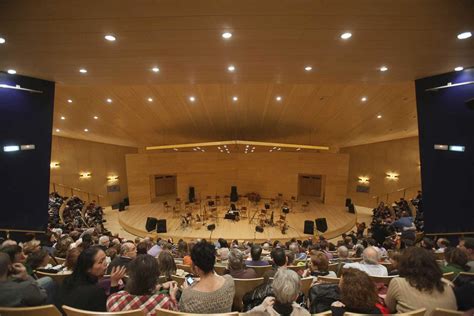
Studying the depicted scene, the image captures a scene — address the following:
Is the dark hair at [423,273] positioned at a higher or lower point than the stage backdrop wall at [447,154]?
lower

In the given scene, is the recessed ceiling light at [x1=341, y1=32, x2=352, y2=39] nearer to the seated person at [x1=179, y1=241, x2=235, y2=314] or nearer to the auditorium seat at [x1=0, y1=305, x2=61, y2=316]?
the seated person at [x1=179, y1=241, x2=235, y2=314]

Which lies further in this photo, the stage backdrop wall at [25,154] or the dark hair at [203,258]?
the stage backdrop wall at [25,154]

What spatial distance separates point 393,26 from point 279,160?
684 inches

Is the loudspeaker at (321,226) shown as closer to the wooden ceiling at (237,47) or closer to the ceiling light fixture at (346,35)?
the wooden ceiling at (237,47)

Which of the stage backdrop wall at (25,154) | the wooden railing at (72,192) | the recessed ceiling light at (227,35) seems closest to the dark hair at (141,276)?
the recessed ceiling light at (227,35)

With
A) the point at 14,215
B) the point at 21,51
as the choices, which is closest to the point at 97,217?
the point at 14,215

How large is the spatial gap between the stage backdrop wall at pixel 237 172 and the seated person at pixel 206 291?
18.5 meters

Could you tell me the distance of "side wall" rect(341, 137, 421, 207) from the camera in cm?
1905

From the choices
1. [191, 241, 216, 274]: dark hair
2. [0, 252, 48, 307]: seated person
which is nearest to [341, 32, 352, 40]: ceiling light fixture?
[191, 241, 216, 274]: dark hair

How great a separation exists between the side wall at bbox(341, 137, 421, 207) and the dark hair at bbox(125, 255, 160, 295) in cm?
2013

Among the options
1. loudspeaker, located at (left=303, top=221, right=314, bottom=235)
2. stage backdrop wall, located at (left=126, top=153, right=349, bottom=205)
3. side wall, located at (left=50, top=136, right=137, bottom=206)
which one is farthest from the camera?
stage backdrop wall, located at (left=126, top=153, right=349, bottom=205)

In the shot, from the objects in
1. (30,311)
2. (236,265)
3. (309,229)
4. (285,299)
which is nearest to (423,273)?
(285,299)

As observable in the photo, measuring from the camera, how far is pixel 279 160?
21469mm

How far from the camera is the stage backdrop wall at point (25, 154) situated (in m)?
6.73
